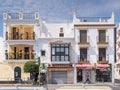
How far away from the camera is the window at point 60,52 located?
55.2 meters

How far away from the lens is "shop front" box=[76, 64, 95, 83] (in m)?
55.3

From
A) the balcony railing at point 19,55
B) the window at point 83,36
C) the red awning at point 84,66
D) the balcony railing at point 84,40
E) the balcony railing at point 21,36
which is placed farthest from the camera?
the balcony railing at point 19,55

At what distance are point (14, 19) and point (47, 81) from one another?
34.3ft

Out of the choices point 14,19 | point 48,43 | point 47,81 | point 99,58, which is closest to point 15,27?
point 14,19

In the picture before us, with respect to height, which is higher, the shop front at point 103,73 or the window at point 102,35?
the window at point 102,35

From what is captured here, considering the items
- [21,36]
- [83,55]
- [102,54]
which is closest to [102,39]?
[102,54]

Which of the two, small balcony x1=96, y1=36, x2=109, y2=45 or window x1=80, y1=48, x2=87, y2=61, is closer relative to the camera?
small balcony x1=96, y1=36, x2=109, y2=45

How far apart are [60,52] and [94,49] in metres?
5.17

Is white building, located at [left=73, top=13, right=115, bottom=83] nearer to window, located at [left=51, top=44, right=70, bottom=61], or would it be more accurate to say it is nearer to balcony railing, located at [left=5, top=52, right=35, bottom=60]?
window, located at [left=51, top=44, right=70, bottom=61]

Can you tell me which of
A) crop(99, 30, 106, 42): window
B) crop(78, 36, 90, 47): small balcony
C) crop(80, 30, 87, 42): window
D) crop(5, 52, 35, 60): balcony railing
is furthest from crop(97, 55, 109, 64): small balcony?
crop(5, 52, 35, 60): balcony railing

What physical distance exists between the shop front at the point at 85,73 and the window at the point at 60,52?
7.48 feet

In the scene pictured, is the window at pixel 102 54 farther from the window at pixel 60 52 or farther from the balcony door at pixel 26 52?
the balcony door at pixel 26 52

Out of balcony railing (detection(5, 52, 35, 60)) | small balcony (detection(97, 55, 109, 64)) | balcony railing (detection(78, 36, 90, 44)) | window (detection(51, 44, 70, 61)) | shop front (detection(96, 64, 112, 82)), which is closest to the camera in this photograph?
window (detection(51, 44, 70, 61))

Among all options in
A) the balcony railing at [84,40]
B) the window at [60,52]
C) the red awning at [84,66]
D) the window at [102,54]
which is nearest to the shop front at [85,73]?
the red awning at [84,66]
